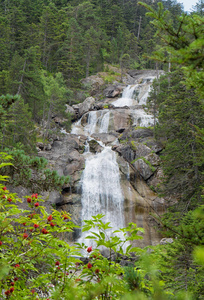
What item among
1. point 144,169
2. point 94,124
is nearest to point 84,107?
point 94,124

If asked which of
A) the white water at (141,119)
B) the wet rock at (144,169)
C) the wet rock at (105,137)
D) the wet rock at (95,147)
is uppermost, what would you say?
the white water at (141,119)

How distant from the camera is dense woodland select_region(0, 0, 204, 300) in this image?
221cm

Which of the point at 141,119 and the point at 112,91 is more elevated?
the point at 112,91

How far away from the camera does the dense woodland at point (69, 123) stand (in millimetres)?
2207

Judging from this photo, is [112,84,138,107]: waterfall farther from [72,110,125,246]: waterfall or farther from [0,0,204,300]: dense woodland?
[72,110,125,246]: waterfall

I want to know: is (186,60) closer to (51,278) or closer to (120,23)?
(51,278)

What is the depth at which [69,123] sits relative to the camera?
97.5 ft

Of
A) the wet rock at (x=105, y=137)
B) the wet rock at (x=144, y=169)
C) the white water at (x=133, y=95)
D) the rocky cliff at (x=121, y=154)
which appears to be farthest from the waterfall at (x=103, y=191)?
the white water at (x=133, y=95)

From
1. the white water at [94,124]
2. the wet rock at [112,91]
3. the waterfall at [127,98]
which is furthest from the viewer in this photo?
the wet rock at [112,91]

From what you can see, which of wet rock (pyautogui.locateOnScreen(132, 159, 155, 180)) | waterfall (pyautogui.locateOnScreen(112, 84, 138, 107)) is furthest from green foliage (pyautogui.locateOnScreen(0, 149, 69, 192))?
waterfall (pyautogui.locateOnScreen(112, 84, 138, 107))

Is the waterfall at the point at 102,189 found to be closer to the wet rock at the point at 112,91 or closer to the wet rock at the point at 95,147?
the wet rock at the point at 95,147

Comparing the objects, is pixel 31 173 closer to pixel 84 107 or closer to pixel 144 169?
pixel 144 169

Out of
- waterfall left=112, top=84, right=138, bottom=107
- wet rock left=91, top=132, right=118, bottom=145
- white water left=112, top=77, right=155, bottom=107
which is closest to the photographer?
wet rock left=91, top=132, right=118, bottom=145

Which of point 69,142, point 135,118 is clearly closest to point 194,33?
point 69,142
